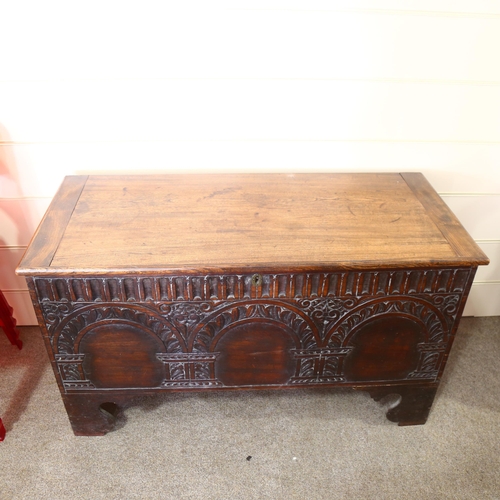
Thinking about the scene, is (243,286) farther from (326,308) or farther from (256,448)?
(256,448)

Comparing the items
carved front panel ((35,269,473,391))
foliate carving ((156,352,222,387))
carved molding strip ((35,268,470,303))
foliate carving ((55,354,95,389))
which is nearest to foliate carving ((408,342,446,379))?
carved front panel ((35,269,473,391))

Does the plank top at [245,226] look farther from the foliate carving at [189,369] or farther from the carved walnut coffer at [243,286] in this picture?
the foliate carving at [189,369]

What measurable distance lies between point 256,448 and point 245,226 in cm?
77

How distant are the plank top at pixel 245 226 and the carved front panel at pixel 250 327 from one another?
0.05m

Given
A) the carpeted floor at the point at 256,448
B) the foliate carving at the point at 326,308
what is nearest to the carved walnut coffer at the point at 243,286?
the foliate carving at the point at 326,308

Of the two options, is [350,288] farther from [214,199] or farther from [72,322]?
[72,322]

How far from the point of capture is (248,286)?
4.26 ft

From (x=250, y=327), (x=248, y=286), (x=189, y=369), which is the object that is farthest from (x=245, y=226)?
(x=189, y=369)

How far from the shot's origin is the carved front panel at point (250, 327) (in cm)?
130

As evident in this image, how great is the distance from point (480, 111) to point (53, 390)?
6.12 ft

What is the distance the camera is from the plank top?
1252 mm

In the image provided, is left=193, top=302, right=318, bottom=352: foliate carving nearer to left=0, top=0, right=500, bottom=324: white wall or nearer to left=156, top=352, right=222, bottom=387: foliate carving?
left=156, top=352, right=222, bottom=387: foliate carving

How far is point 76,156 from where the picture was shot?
1660mm

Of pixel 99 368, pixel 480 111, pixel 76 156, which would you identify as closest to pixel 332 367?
pixel 99 368
